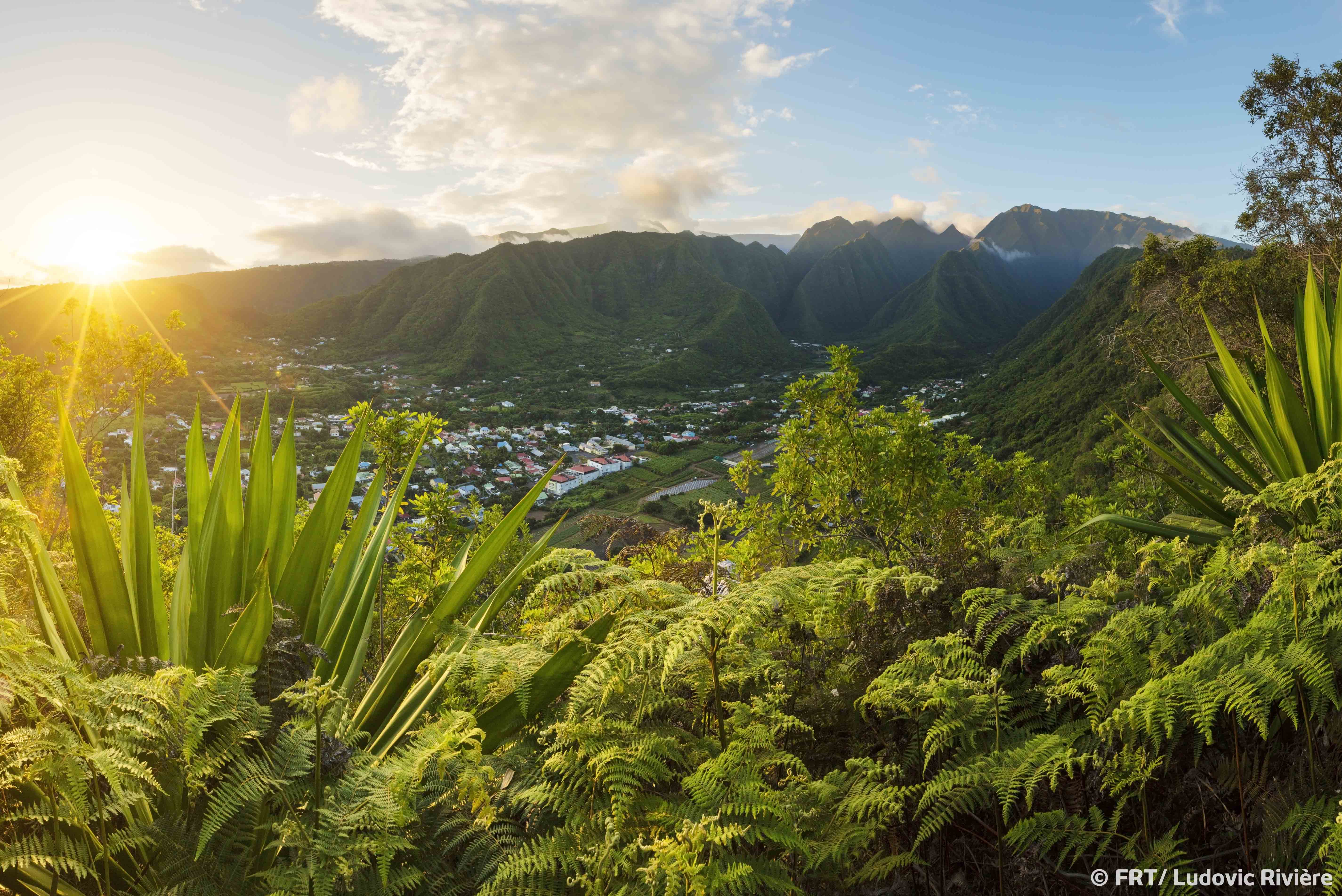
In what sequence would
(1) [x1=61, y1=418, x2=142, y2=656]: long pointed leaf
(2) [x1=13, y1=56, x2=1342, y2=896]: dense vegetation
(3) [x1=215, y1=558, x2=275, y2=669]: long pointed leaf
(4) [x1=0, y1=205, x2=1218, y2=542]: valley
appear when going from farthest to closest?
(4) [x1=0, y1=205, x2=1218, y2=542]: valley → (1) [x1=61, y1=418, x2=142, y2=656]: long pointed leaf → (3) [x1=215, y1=558, x2=275, y2=669]: long pointed leaf → (2) [x1=13, y1=56, x2=1342, y2=896]: dense vegetation

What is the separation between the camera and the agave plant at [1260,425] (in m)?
2.95

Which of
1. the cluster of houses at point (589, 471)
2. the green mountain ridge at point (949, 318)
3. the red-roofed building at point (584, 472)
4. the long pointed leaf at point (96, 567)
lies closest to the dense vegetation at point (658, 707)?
the long pointed leaf at point (96, 567)

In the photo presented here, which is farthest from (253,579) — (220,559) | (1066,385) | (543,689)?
(1066,385)

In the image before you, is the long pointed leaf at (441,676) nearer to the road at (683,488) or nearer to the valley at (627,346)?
the valley at (627,346)

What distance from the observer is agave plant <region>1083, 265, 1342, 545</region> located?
2.95m

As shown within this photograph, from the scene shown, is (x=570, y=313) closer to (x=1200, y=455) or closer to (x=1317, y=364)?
(x=1200, y=455)

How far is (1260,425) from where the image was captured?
318 centimetres

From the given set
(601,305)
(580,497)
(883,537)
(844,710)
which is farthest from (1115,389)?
(601,305)

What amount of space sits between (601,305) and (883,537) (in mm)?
129707

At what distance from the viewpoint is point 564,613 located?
235 cm

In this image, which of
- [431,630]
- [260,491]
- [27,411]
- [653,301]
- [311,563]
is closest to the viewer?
[431,630]

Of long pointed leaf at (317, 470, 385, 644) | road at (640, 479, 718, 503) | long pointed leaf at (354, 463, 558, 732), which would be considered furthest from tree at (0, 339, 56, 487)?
road at (640, 479, 718, 503)

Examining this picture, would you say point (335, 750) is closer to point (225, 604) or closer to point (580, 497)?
point (225, 604)

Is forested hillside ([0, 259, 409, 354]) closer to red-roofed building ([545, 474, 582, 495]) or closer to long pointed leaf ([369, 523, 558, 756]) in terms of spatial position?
long pointed leaf ([369, 523, 558, 756])
